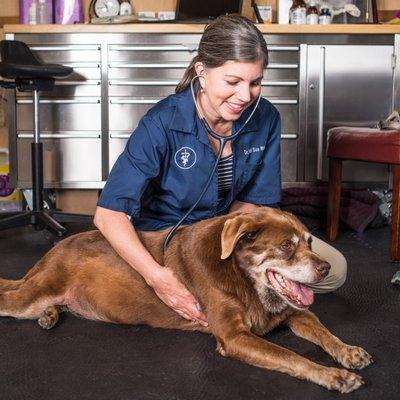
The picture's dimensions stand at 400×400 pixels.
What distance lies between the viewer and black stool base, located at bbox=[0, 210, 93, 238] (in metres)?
3.27

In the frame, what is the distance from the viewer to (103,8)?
14.6 feet

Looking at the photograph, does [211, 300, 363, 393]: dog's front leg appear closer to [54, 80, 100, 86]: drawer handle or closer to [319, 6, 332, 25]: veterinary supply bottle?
[54, 80, 100, 86]: drawer handle

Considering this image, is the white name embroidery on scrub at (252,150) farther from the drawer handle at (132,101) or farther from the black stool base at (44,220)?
the drawer handle at (132,101)

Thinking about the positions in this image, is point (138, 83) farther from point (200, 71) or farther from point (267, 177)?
point (200, 71)

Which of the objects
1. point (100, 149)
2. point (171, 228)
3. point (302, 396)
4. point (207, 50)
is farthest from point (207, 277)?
point (100, 149)

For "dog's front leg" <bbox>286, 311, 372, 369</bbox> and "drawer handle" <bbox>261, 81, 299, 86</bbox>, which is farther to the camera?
"drawer handle" <bbox>261, 81, 299, 86</bbox>

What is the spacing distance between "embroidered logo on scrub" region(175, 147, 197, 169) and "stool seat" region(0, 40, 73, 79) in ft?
5.17

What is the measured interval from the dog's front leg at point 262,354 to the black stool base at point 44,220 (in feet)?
5.81

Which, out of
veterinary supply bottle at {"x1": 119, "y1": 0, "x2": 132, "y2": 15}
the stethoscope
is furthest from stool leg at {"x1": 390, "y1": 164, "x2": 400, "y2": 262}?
veterinary supply bottle at {"x1": 119, "y1": 0, "x2": 132, "y2": 15}

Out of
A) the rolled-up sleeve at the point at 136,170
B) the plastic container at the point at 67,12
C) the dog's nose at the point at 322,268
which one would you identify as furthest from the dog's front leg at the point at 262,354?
the plastic container at the point at 67,12

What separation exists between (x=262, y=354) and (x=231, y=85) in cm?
76

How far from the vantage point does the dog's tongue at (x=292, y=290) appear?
1.72 metres

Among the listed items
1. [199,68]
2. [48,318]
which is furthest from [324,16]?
[48,318]

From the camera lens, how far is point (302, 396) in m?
1.48
